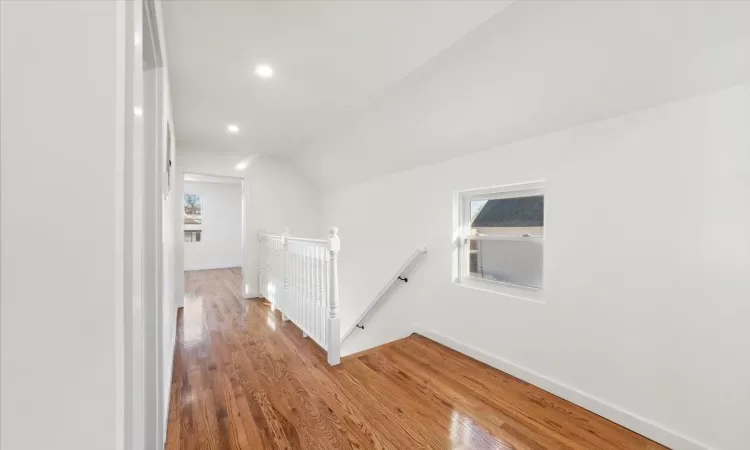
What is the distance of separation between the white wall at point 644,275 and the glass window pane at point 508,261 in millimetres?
185

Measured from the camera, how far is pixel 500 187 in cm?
243

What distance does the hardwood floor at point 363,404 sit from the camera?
61.5 inches

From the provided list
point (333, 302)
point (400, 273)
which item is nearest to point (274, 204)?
point (400, 273)

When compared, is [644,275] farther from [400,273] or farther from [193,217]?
[193,217]

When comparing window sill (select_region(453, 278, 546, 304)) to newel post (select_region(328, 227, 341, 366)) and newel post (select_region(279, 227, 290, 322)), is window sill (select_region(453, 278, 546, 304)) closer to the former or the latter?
newel post (select_region(328, 227, 341, 366))

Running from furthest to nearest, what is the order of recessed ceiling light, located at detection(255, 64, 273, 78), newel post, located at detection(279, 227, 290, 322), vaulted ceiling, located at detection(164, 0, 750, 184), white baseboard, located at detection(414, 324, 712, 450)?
newel post, located at detection(279, 227, 290, 322) → recessed ceiling light, located at detection(255, 64, 273, 78) → white baseboard, located at detection(414, 324, 712, 450) → vaulted ceiling, located at detection(164, 0, 750, 184)

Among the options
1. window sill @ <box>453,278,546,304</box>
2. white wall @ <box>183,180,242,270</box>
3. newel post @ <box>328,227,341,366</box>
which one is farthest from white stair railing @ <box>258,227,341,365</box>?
white wall @ <box>183,180,242,270</box>

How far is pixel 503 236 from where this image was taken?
2.52 m

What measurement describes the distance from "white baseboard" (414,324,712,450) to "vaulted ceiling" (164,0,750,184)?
1.73 metres

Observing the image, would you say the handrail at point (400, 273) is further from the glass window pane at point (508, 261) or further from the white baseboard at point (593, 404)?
the white baseboard at point (593, 404)

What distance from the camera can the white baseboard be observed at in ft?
5.02

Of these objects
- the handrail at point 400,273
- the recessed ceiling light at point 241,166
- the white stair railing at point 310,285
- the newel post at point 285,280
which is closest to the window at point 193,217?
the recessed ceiling light at point 241,166

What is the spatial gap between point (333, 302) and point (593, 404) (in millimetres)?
1843

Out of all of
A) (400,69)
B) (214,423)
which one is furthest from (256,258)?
(400,69)
